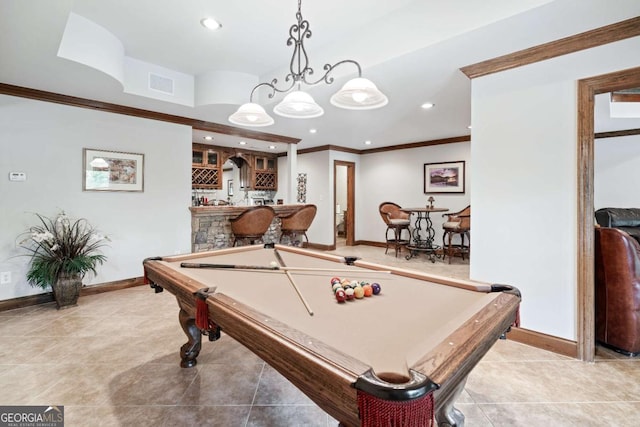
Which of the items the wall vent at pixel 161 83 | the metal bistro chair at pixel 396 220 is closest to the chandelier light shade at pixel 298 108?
the wall vent at pixel 161 83

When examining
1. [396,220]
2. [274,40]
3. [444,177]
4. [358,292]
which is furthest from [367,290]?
[444,177]

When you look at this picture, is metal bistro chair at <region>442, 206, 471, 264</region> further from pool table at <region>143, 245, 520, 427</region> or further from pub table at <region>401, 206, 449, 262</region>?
pool table at <region>143, 245, 520, 427</region>

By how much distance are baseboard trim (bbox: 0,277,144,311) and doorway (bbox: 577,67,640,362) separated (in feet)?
15.6

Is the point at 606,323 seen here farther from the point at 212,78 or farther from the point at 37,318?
the point at 37,318

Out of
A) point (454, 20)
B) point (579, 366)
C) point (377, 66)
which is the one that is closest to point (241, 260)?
point (377, 66)

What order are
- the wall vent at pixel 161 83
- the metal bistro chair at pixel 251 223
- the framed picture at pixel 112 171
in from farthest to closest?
1. the metal bistro chair at pixel 251 223
2. the framed picture at pixel 112 171
3. the wall vent at pixel 161 83

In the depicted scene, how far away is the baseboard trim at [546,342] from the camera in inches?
85.9

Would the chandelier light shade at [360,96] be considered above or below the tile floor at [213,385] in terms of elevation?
above

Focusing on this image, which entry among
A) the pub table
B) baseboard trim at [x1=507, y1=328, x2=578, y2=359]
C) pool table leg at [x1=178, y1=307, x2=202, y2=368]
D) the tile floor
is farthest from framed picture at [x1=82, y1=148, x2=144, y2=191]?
baseboard trim at [x1=507, y1=328, x2=578, y2=359]

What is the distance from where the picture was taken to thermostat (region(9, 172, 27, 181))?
3109 mm

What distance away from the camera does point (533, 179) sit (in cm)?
233

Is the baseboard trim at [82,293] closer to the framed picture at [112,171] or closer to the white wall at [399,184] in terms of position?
the framed picture at [112,171]

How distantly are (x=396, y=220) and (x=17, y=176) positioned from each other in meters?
5.48

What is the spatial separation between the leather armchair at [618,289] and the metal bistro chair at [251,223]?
3.79 m
